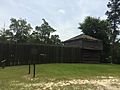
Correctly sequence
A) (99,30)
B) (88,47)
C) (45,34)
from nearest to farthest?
1. (88,47)
2. (99,30)
3. (45,34)

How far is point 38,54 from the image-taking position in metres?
30.8

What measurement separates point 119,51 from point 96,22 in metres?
7.66

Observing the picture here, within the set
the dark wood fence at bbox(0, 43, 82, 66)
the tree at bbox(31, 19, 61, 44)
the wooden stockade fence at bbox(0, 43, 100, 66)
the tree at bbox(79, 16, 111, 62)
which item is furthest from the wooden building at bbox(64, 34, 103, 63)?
the tree at bbox(31, 19, 61, 44)

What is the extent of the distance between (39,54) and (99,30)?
25.5m

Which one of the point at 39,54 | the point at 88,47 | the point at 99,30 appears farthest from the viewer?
the point at 99,30

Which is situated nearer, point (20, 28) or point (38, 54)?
point (38, 54)

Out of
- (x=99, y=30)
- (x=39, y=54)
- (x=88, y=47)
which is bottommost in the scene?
(x=39, y=54)

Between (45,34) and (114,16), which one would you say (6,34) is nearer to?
(45,34)

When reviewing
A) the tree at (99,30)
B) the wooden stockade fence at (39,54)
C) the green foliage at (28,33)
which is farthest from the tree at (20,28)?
the wooden stockade fence at (39,54)

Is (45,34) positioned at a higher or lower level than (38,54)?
higher

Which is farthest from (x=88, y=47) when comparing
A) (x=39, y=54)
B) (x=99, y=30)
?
(x=99, y=30)

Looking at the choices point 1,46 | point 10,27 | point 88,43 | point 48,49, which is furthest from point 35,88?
point 10,27

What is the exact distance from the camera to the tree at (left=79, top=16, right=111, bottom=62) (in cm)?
5325

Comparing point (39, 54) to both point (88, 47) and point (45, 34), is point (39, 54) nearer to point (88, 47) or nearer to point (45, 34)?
point (88, 47)
